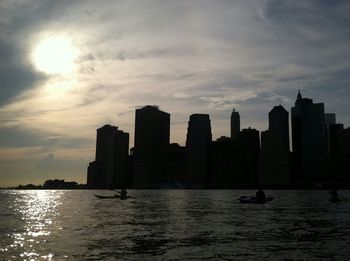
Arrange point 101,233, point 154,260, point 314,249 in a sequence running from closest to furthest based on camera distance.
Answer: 1. point 154,260
2. point 314,249
3. point 101,233

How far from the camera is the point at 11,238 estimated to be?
136ft

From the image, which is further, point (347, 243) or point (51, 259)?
point (347, 243)

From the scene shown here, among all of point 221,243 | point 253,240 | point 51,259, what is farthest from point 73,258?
point 253,240

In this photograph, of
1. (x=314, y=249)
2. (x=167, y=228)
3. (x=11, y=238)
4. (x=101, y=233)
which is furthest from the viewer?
(x=167, y=228)

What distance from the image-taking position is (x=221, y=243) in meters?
36.8

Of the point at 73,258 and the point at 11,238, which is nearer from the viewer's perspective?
the point at 73,258

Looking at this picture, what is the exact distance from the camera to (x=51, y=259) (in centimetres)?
3028

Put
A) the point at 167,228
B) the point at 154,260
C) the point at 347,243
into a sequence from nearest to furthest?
1. the point at 154,260
2. the point at 347,243
3. the point at 167,228

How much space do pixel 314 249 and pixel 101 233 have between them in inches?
824

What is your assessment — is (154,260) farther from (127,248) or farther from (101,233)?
(101,233)

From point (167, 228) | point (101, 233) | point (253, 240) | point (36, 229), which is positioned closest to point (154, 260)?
point (253, 240)

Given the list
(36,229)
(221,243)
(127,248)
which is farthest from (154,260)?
(36,229)

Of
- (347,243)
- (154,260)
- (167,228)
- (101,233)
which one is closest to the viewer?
(154,260)

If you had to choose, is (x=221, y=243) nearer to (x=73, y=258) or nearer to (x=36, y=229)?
(x=73, y=258)
